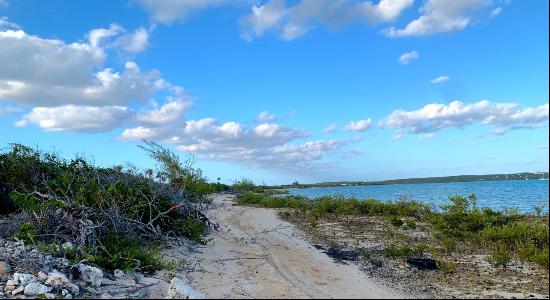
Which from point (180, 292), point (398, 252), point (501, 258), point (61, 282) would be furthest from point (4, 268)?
point (501, 258)

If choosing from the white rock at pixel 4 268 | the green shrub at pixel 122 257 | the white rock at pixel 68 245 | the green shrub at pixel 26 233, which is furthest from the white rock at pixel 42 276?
the green shrub at pixel 26 233

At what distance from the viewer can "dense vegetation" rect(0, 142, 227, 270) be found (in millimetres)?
8781

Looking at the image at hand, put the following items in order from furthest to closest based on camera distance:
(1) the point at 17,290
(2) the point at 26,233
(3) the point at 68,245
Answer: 1. (2) the point at 26,233
2. (3) the point at 68,245
3. (1) the point at 17,290

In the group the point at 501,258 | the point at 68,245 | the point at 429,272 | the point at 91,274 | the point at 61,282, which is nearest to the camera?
the point at 61,282

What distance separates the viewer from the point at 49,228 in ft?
31.8

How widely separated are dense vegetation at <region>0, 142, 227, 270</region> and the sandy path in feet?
3.23

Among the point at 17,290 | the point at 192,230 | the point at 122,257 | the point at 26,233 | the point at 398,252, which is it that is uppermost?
the point at 26,233

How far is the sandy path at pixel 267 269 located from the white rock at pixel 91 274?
1.49m

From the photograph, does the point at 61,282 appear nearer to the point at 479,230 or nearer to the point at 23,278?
the point at 23,278

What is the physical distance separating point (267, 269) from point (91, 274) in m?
3.16

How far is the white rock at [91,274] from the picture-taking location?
728 centimetres

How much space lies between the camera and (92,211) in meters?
10.0

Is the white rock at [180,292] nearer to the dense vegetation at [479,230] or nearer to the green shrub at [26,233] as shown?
the dense vegetation at [479,230]

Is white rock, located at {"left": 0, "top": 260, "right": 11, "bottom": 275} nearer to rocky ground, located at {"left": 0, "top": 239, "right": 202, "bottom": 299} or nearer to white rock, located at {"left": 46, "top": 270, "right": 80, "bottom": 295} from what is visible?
rocky ground, located at {"left": 0, "top": 239, "right": 202, "bottom": 299}
